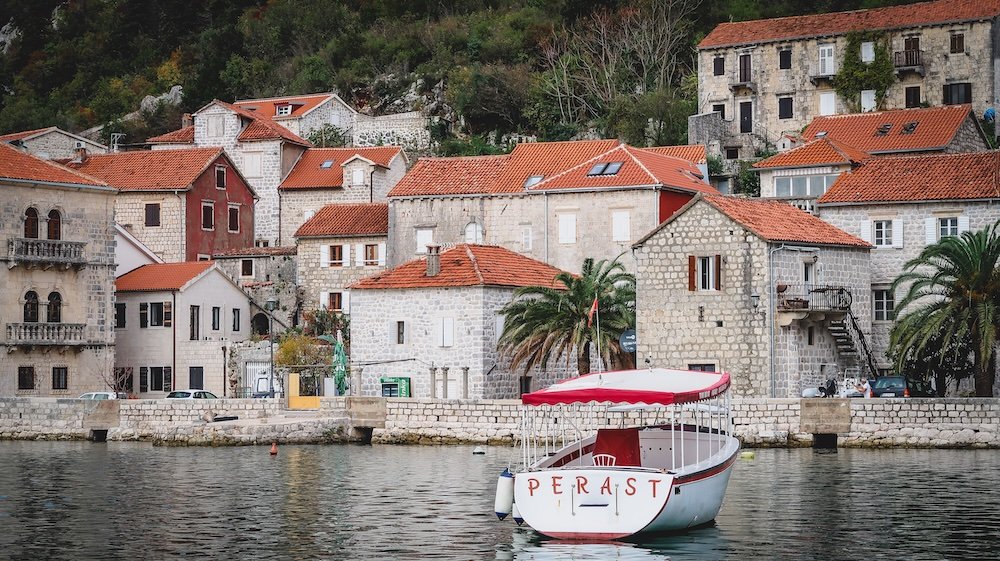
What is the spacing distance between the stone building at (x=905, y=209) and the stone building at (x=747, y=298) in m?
2.46

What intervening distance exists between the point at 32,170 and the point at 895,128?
1372 inches

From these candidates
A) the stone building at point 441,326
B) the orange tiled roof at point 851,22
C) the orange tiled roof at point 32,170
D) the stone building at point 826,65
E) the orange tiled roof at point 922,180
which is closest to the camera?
the orange tiled roof at point 922,180

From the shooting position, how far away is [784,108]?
81312 millimetres

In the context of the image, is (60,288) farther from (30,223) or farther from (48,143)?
(48,143)

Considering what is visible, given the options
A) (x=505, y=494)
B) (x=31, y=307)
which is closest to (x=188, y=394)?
(x=31, y=307)

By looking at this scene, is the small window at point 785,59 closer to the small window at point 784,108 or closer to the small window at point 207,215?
the small window at point 784,108

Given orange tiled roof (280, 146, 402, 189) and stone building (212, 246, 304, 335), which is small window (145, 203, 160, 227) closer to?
stone building (212, 246, 304, 335)

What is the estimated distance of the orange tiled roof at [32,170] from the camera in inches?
2447

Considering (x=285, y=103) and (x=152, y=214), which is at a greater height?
(x=285, y=103)

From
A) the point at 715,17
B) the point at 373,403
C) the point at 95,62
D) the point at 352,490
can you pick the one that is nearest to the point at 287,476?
the point at 352,490

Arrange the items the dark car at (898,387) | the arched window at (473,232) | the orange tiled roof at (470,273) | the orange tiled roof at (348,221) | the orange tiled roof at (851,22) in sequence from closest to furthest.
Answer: the dark car at (898,387) → the orange tiled roof at (470,273) → the arched window at (473,232) → the orange tiled roof at (348,221) → the orange tiled roof at (851,22)

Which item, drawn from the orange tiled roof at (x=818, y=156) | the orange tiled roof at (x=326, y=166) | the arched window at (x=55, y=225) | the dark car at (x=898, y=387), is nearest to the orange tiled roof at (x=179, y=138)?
the orange tiled roof at (x=326, y=166)

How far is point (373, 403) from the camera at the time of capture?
53.6m

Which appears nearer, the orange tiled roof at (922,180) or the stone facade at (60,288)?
the orange tiled roof at (922,180)
